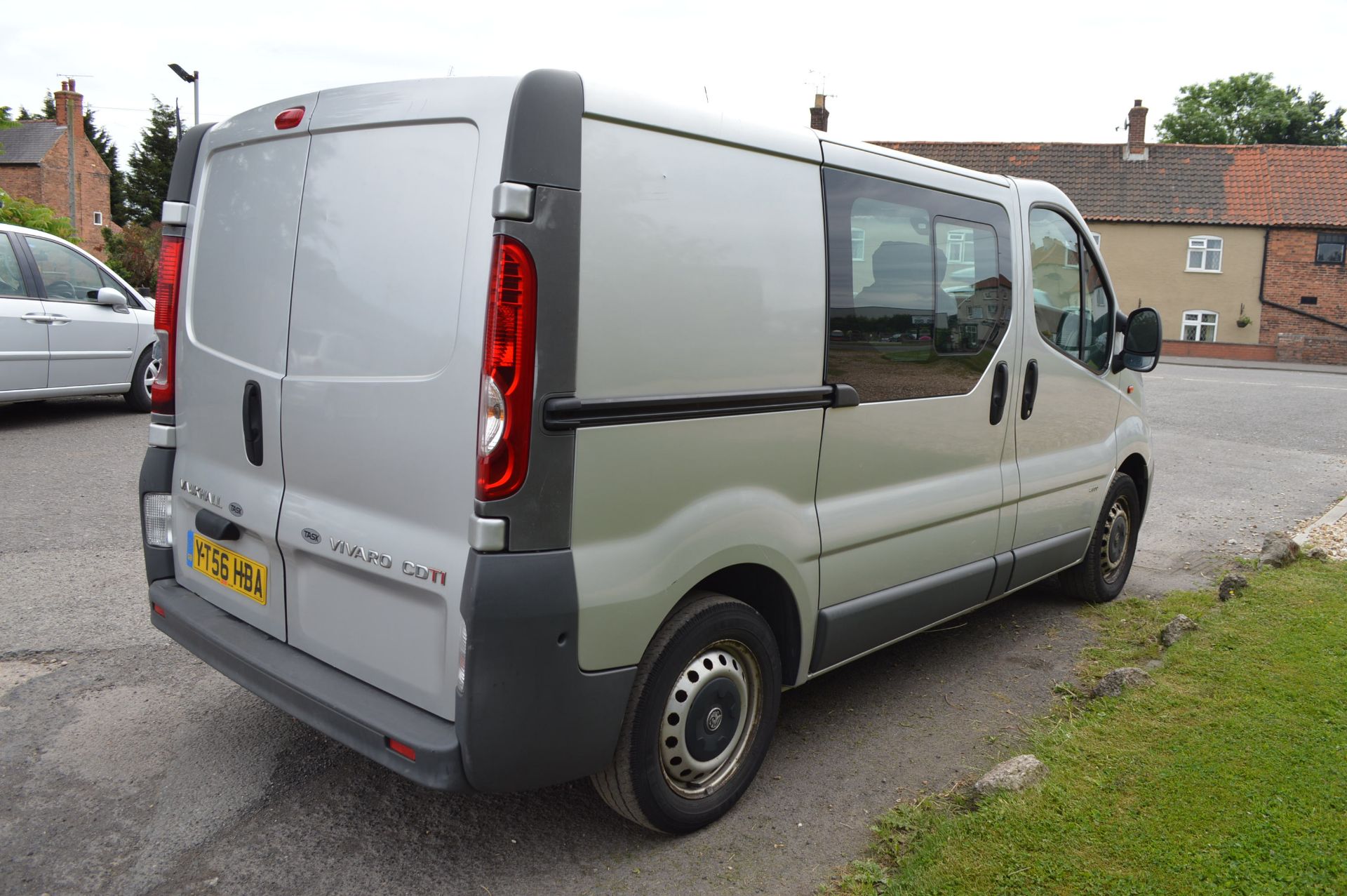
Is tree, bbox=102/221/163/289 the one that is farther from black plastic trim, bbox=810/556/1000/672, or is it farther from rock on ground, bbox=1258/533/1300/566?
black plastic trim, bbox=810/556/1000/672

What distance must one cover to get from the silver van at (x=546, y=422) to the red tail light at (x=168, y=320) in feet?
0.05

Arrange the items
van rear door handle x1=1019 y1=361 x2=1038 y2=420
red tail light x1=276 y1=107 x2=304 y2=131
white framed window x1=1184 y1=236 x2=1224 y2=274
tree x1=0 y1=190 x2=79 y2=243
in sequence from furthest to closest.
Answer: white framed window x1=1184 y1=236 x2=1224 y2=274, tree x1=0 y1=190 x2=79 y2=243, van rear door handle x1=1019 y1=361 x2=1038 y2=420, red tail light x1=276 y1=107 x2=304 y2=131

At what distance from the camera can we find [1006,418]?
463cm

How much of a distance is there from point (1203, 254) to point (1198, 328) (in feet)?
9.31

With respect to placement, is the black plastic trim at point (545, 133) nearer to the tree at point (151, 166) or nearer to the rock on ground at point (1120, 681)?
the rock on ground at point (1120, 681)

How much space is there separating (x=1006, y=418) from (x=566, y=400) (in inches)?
105

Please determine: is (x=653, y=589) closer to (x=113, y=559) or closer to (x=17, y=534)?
(x=113, y=559)

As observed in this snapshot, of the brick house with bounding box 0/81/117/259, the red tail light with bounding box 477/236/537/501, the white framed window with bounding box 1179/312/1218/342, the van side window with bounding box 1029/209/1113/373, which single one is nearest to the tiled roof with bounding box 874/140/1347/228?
the white framed window with bounding box 1179/312/1218/342

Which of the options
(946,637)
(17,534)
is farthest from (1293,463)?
(17,534)

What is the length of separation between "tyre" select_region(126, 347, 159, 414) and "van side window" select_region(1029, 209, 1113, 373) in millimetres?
9661

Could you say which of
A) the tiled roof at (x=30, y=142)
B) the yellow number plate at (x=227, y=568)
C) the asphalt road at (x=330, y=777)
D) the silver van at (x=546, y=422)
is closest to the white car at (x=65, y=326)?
the asphalt road at (x=330, y=777)

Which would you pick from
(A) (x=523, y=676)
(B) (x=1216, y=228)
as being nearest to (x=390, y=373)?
(A) (x=523, y=676)

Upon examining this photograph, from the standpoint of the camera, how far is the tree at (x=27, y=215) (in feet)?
62.8

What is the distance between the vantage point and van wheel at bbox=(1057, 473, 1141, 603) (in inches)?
227
